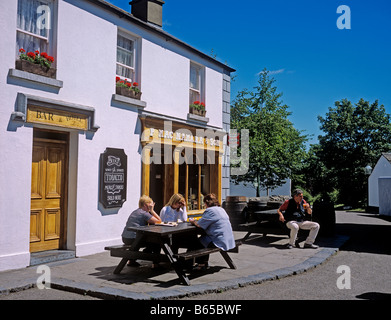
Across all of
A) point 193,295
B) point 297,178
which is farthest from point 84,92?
point 297,178

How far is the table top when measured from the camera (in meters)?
6.00

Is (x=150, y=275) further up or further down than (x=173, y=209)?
further down

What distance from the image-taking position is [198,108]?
12.1 m

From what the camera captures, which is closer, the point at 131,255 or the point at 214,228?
the point at 131,255

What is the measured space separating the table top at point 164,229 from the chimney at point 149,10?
6994 millimetres

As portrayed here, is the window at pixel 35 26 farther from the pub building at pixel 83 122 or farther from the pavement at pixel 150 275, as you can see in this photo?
the pavement at pixel 150 275

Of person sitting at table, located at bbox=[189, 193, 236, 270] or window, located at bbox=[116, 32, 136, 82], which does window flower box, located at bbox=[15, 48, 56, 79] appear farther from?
person sitting at table, located at bbox=[189, 193, 236, 270]

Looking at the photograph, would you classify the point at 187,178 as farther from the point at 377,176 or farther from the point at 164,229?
the point at 377,176

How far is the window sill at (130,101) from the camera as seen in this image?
9.00 m

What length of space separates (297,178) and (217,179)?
53.4 ft

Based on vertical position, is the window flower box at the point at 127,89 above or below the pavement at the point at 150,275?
above

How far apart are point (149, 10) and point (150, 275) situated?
801 cm
